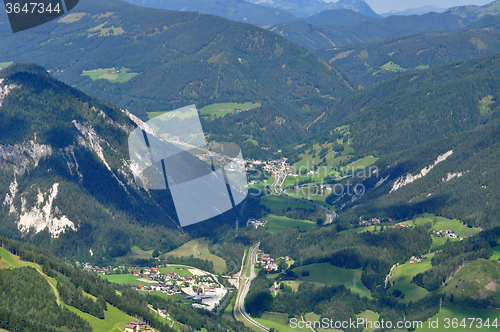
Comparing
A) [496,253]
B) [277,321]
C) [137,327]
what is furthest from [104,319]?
[496,253]

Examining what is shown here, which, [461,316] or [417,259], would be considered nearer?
[461,316]

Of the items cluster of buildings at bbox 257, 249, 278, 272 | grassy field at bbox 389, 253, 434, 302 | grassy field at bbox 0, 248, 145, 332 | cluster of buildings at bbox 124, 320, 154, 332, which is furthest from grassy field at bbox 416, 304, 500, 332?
grassy field at bbox 0, 248, 145, 332

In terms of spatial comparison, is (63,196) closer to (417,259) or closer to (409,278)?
(409,278)

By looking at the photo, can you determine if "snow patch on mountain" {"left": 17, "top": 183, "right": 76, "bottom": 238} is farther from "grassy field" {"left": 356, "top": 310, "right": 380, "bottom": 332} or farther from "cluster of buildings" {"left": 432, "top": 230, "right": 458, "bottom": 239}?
"cluster of buildings" {"left": 432, "top": 230, "right": 458, "bottom": 239}

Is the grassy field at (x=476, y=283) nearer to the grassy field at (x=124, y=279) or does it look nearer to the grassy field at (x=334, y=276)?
the grassy field at (x=334, y=276)

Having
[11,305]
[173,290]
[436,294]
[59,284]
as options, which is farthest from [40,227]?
[436,294]
